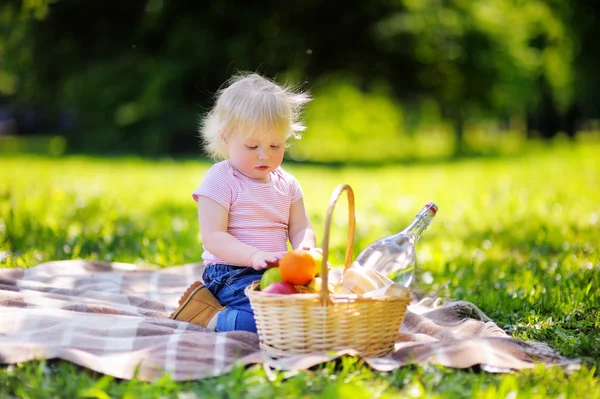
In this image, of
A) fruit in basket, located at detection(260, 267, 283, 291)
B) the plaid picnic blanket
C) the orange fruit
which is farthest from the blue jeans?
the orange fruit

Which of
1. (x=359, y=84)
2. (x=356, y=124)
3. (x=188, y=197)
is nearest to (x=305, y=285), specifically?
(x=188, y=197)

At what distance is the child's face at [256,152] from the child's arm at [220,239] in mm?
237

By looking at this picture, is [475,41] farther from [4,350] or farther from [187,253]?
[4,350]

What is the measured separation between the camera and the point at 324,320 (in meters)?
2.75

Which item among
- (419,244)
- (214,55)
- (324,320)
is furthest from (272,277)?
(214,55)

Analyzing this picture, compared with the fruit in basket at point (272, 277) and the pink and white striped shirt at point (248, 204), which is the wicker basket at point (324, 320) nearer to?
the fruit in basket at point (272, 277)

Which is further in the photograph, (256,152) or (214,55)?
(214,55)

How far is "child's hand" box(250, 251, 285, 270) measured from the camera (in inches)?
122

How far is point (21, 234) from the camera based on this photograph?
5.26m

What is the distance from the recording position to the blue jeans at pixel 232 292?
3262mm

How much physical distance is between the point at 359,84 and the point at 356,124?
441cm

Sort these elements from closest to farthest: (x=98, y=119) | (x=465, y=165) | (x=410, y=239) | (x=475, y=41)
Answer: (x=410, y=239) < (x=465, y=165) < (x=98, y=119) < (x=475, y=41)

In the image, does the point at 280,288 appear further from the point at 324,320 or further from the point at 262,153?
the point at 262,153

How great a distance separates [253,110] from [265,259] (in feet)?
2.21
